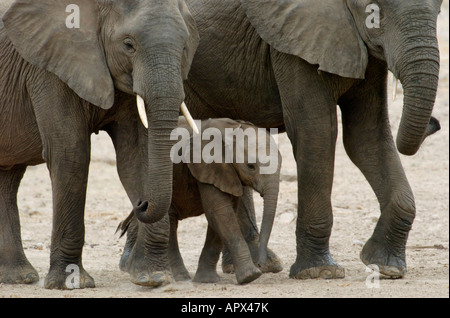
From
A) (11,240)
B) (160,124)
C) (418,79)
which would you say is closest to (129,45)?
(160,124)

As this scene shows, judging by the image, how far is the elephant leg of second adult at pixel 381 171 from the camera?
8836 millimetres

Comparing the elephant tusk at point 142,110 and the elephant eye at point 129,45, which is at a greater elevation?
the elephant eye at point 129,45

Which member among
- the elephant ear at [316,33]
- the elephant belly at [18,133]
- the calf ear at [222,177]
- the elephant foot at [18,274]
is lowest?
the elephant foot at [18,274]

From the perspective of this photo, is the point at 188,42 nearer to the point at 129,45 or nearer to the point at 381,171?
the point at 129,45

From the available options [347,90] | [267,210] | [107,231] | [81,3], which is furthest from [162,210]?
[107,231]

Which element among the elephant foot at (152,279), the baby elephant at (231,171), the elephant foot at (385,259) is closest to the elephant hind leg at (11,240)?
the elephant foot at (152,279)

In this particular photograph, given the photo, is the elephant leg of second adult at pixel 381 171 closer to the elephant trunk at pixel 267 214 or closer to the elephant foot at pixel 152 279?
the elephant trunk at pixel 267 214

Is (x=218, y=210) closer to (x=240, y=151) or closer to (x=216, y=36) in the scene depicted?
(x=240, y=151)

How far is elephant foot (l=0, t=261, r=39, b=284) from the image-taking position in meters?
8.84

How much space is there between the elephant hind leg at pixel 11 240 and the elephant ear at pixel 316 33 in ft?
6.92

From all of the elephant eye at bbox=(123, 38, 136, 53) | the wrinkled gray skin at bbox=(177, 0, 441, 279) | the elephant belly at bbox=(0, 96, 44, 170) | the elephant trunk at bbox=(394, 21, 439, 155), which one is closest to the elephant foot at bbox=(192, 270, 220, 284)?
the wrinkled gray skin at bbox=(177, 0, 441, 279)

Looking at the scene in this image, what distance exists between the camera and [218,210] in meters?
8.36

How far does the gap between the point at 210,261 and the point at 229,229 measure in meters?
0.43

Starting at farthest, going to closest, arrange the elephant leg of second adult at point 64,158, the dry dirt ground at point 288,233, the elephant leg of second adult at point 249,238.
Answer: the elephant leg of second adult at point 249,238 < the dry dirt ground at point 288,233 < the elephant leg of second adult at point 64,158
